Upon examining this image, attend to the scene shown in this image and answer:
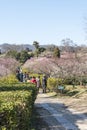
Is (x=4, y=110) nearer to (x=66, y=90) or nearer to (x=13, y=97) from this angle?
(x=13, y=97)

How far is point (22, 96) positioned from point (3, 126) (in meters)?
3.28

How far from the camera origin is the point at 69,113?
19344 millimetres

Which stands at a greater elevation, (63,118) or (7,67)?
(7,67)

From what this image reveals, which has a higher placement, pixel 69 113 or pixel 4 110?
pixel 4 110

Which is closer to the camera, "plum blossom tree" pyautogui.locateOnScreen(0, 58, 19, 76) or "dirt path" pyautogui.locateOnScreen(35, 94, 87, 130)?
"dirt path" pyautogui.locateOnScreen(35, 94, 87, 130)

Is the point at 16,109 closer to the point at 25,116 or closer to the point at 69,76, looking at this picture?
the point at 25,116

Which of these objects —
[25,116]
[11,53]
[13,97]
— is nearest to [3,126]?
[25,116]

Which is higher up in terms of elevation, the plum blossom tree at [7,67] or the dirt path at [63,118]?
the plum blossom tree at [7,67]

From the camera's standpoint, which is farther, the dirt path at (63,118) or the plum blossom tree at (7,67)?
the plum blossom tree at (7,67)

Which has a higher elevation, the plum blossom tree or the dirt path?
the plum blossom tree

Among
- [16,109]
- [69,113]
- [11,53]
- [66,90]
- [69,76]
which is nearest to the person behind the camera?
[16,109]

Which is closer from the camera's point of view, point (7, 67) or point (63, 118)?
point (63, 118)

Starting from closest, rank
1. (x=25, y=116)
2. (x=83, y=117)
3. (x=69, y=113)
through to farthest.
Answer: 1. (x=25, y=116)
2. (x=83, y=117)
3. (x=69, y=113)

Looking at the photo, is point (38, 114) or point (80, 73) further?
point (80, 73)
